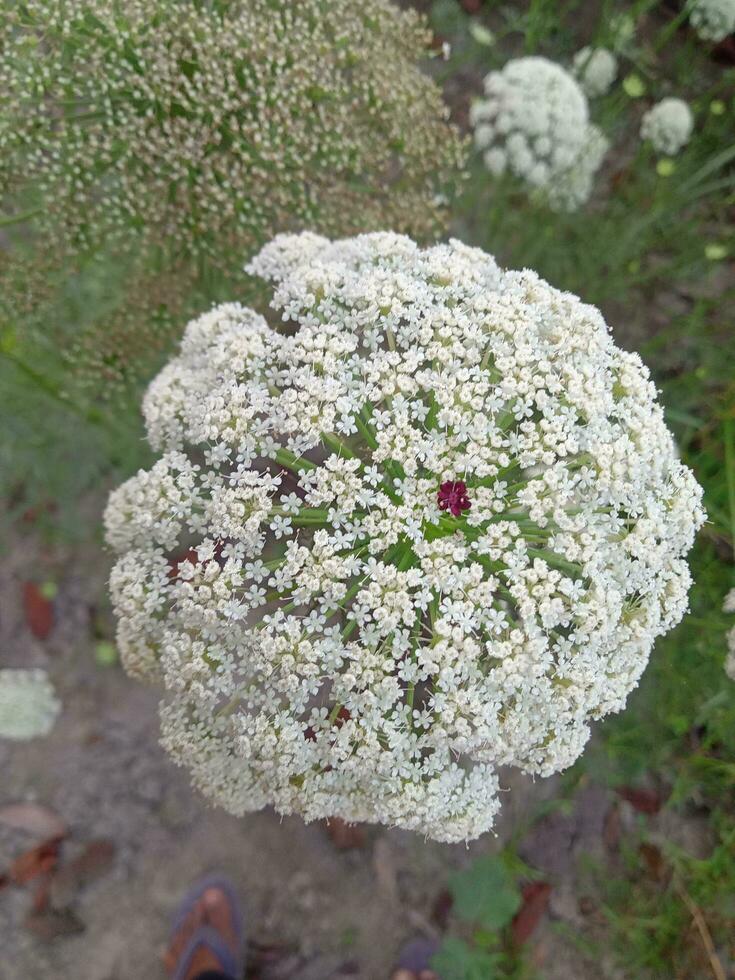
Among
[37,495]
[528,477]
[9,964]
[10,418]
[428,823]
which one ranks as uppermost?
[528,477]

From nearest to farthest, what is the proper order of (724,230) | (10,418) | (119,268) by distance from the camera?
(119,268) → (10,418) → (724,230)

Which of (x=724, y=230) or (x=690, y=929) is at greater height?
(x=724, y=230)

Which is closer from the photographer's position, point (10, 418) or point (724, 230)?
point (10, 418)

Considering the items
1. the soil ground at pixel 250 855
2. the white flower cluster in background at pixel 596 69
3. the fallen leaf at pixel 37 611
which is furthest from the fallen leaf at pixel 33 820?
the white flower cluster in background at pixel 596 69

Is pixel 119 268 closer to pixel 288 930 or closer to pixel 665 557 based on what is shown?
pixel 665 557

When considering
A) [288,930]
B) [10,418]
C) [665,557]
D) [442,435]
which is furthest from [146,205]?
[288,930]

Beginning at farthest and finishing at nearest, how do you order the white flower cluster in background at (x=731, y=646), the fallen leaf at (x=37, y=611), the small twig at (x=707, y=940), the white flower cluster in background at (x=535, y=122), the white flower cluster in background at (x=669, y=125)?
the fallen leaf at (x=37, y=611)
the small twig at (x=707, y=940)
the white flower cluster in background at (x=669, y=125)
the white flower cluster in background at (x=535, y=122)
the white flower cluster in background at (x=731, y=646)

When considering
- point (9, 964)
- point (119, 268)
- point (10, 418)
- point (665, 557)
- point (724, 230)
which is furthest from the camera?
point (724, 230)

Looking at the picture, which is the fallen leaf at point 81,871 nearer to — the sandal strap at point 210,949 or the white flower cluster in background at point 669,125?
the sandal strap at point 210,949
